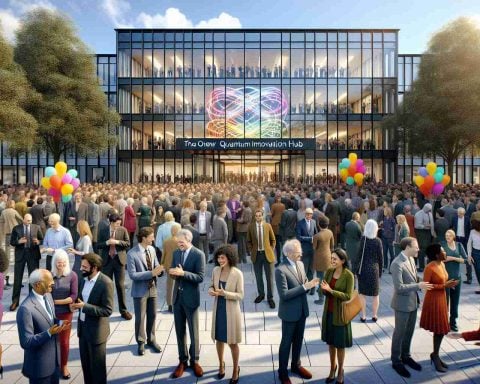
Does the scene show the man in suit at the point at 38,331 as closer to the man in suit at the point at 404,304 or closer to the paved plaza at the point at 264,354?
the paved plaza at the point at 264,354

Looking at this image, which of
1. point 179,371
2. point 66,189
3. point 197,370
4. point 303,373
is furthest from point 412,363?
point 66,189

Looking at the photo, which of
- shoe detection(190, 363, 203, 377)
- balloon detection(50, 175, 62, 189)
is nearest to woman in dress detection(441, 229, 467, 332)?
shoe detection(190, 363, 203, 377)

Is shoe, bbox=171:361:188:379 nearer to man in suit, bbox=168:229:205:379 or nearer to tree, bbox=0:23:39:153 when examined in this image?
man in suit, bbox=168:229:205:379

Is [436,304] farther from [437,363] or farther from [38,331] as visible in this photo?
[38,331]

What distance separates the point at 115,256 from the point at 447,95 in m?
30.0

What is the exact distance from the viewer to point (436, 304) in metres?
6.11

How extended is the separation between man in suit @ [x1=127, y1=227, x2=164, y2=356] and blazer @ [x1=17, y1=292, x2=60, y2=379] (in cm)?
211

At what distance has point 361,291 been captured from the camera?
320 inches

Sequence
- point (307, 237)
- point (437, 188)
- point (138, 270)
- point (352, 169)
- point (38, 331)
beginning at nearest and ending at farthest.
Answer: point (38, 331), point (138, 270), point (307, 237), point (437, 188), point (352, 169)

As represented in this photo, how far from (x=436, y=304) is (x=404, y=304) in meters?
0.49

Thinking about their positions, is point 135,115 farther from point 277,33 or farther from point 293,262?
point 293,262

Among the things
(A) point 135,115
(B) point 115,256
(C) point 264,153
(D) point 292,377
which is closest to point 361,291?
(D) point 292,377

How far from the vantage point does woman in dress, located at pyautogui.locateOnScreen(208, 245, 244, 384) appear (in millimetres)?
5660

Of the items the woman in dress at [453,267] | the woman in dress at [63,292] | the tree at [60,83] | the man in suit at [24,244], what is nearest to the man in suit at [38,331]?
the woman in dress at [63,292]
